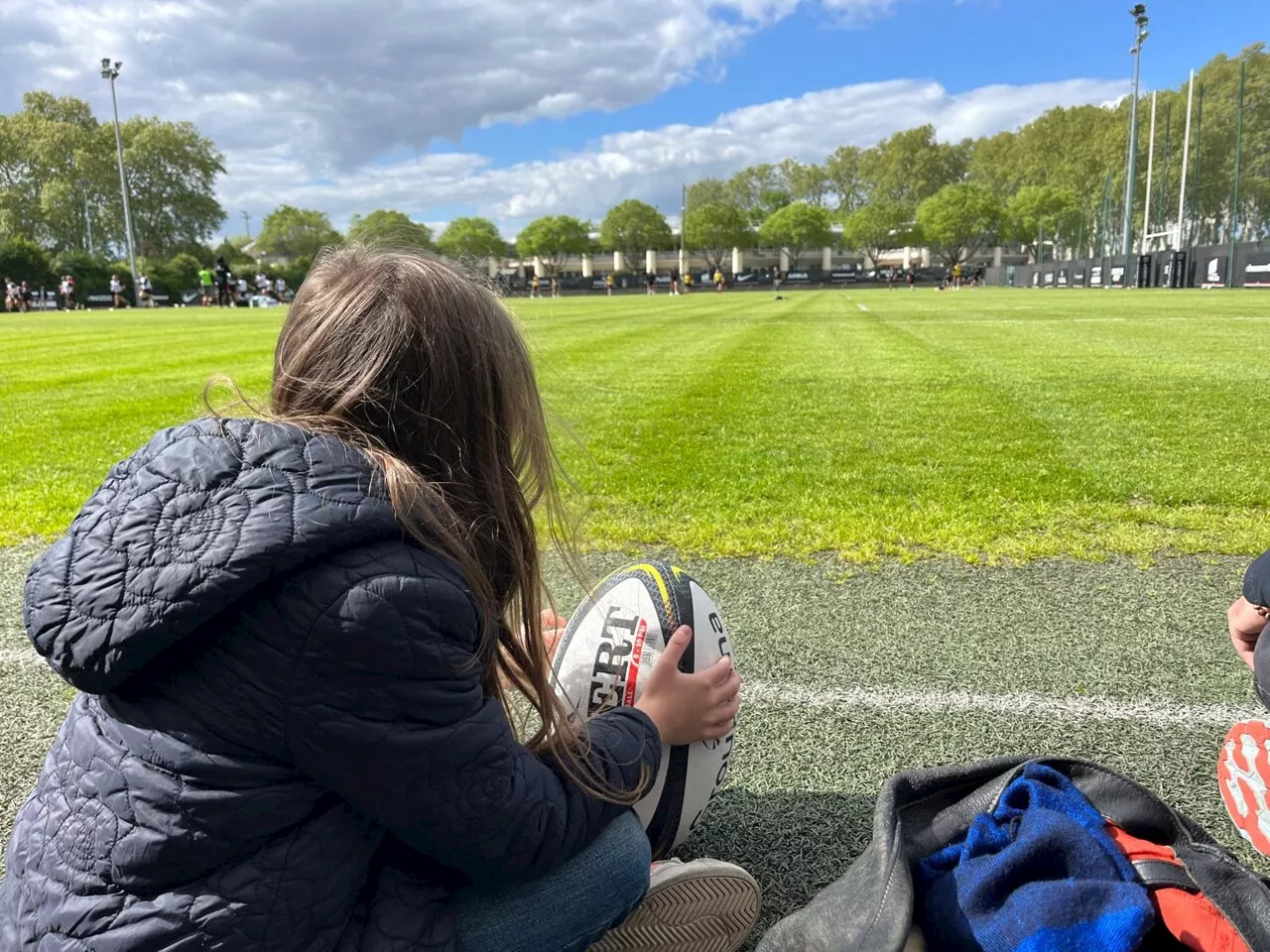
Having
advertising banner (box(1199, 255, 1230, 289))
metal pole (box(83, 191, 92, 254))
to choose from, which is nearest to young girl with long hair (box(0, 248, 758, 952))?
advertising banner (box(1199, 255, 1230, 289))

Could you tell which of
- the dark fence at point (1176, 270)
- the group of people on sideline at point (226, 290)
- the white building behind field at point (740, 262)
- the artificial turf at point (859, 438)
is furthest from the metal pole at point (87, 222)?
the dark fence at point (1176, 270)

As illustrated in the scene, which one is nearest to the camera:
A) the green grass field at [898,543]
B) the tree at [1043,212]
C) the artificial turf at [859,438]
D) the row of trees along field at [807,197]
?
the green grass field at [898,543]

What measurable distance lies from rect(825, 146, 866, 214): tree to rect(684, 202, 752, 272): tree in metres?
21.2

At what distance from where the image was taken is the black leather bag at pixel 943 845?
186 centimetres

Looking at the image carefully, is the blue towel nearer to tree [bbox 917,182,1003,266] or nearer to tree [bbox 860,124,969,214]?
tree [bbox 917,182,1003,266]

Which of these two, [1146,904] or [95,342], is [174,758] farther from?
[95,342]

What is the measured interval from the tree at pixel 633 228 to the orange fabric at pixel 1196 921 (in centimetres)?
13189

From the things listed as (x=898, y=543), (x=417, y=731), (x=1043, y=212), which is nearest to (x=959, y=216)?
(x=1043, y=212)

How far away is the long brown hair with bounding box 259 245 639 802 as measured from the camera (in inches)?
62.4

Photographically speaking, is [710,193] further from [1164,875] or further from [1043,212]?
[1164,875]

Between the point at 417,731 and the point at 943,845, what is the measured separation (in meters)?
1.40

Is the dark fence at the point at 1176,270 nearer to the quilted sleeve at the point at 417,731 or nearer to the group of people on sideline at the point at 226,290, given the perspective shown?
the quilted sleeve at the point at 417,731

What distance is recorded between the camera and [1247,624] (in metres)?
2.47

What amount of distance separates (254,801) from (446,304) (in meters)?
0.88
